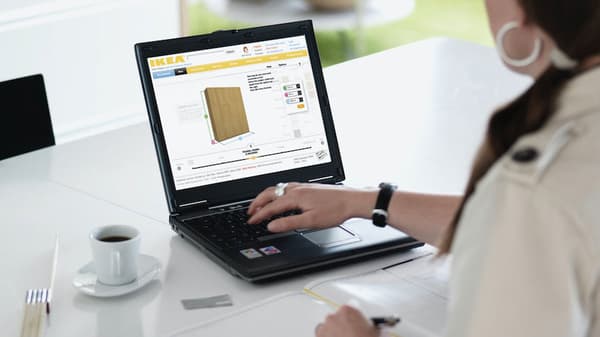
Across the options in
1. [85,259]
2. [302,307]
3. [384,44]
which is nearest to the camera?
[302,307]

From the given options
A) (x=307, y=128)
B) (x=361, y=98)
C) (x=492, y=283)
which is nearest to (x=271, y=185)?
(x=307, y=128)

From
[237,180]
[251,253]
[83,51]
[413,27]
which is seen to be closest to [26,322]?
[251,253]

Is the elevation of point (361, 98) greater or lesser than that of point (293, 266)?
greater

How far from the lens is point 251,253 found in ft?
4.90

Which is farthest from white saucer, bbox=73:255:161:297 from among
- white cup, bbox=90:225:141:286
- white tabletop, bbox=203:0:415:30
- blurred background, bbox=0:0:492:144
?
white tabletop, bbox=203:0:415:30

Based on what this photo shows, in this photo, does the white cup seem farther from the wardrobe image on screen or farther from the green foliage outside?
the green foliage outside

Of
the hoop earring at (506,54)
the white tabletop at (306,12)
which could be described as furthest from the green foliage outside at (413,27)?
the hoop earring at (506,54)

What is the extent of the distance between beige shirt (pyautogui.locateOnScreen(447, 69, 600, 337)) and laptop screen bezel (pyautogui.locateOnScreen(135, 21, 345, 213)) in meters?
0.82

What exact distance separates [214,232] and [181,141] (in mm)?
178

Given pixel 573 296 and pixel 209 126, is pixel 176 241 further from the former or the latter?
pixel 573 296

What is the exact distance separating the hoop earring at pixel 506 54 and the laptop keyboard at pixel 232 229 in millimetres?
625

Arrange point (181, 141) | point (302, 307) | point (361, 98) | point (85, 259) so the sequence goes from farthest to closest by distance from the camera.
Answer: point (361, 98) < point (181, 141) < point (85, 259) < point (302, 307)

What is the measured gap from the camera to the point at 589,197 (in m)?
0.85

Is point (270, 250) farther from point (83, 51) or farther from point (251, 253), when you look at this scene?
point (83, 51)
